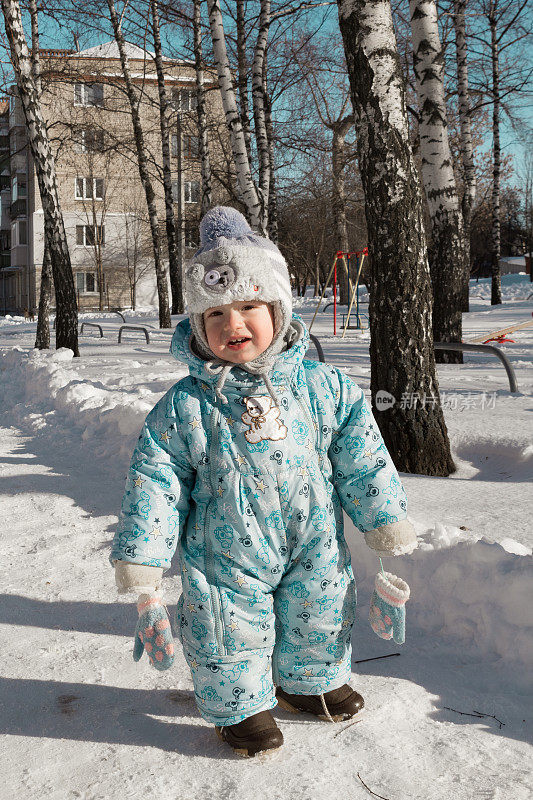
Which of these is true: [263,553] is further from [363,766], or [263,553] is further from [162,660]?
[363,766]

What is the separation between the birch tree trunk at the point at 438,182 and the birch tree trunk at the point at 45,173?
19.3ft

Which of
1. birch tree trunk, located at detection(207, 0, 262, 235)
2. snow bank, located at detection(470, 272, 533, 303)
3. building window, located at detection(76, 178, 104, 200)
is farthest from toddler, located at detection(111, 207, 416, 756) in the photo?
building window, located at detection(76, 178, 104, 200)

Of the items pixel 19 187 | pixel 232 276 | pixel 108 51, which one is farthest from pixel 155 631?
pixel 19 187

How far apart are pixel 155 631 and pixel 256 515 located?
43 centimetres

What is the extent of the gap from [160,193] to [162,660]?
4310 centimetres

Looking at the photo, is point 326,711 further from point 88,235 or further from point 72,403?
point 88,235

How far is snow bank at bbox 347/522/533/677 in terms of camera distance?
8.61 ft

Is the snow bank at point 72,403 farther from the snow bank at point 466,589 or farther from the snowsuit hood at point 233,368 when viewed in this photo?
the snowsuit hood at point 233,368

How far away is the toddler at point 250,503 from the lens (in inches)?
82.9

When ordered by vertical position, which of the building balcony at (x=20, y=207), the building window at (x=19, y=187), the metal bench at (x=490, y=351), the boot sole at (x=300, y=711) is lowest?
the boot sole at (x=300, y=711)

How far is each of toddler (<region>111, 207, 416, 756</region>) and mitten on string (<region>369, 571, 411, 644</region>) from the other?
0.10ft

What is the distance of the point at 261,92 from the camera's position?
1341 centimetres

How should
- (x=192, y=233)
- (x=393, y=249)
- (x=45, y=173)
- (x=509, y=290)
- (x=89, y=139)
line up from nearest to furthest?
(x=393, y=249) → (x=45, y=173) → (x=89, y=139) → (x=509, y=290) → (x=192, y=233)

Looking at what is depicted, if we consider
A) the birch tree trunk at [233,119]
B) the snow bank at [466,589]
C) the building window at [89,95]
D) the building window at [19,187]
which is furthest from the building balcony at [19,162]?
the snow bank at [466,589]
